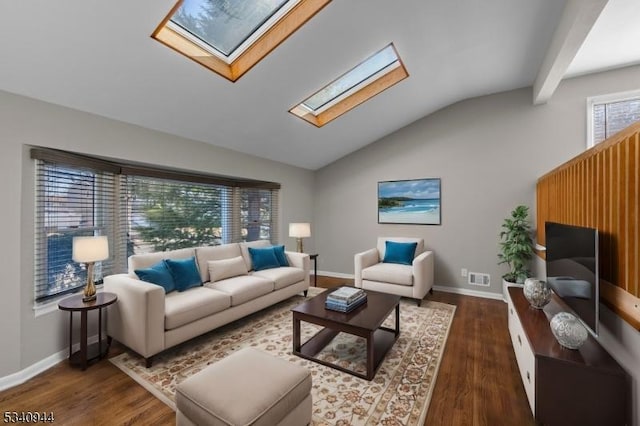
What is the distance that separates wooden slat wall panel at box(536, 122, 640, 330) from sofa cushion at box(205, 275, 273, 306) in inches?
114

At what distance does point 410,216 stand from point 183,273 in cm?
358

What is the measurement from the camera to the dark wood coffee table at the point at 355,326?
2119mm

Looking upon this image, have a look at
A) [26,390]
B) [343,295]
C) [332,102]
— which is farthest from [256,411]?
[332,102]

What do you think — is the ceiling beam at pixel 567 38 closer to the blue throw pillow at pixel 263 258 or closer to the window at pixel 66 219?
the blue throw pillow at pixel 263 258

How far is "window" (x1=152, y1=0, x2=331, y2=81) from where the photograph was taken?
2125mm

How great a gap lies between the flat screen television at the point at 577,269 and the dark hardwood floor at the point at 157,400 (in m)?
0.74

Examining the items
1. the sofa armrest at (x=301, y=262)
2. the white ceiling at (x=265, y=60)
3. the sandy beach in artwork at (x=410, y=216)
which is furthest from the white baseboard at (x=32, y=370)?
the sandy beach in artwork at (x=410, y=216)

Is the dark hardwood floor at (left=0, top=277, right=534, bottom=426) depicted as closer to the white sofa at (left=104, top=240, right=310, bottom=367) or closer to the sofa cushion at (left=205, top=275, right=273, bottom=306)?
the white sofa at (left=104, top=240, right=310, bottom=367)

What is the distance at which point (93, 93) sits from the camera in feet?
7.56

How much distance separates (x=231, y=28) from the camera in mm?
2352

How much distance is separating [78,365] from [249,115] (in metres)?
2.91

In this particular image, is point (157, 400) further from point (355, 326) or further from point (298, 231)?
point (298, 231)

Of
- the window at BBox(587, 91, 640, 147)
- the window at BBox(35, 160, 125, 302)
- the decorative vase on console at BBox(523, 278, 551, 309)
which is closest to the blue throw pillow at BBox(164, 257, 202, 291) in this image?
the window at BBox(35, 160, 125, 302)

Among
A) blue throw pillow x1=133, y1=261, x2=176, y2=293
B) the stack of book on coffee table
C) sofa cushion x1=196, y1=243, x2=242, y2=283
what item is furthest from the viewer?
sofa cushion x1=196, y1=243, x2=242, y2=283
